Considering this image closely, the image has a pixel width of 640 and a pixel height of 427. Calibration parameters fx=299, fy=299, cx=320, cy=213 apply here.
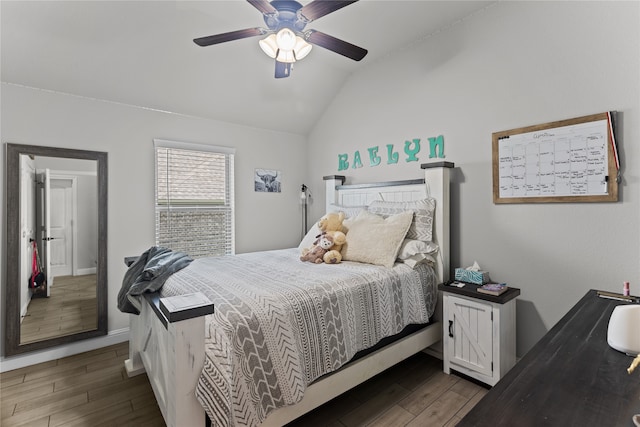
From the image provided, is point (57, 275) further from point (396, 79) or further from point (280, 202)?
point (396, 79)

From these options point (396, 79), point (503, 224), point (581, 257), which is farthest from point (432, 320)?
point (396, 79)

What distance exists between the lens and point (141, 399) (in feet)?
6.57

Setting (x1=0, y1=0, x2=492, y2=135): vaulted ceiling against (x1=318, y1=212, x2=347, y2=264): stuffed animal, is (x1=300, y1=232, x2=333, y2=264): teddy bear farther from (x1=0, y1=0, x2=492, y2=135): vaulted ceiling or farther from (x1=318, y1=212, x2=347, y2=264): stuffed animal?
(x1=0, y1=0, x2=492, y2=135): vaulted ceiling

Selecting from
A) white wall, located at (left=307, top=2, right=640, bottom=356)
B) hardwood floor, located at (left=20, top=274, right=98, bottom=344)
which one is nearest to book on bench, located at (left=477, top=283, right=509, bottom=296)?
white wall, located at (left=307, top=2, right=640, bottom=356)

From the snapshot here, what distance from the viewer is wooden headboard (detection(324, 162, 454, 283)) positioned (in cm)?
247

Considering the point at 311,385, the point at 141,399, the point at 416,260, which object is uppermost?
the point at 416,260

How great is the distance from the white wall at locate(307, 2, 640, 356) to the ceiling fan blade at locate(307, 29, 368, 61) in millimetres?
1048

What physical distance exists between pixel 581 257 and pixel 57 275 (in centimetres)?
410

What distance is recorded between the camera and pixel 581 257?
1.94 metres

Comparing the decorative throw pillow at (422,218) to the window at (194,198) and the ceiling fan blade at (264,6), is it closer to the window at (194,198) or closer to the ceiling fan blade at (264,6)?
the ceiling fan blade at (264,6)

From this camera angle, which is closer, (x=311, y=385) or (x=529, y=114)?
(x=311, y=385)

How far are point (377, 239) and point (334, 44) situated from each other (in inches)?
56.0

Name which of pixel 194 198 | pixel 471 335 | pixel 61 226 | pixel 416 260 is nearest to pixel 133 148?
pixel 194 198

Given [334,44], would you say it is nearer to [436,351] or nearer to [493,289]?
[493,289]
